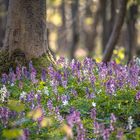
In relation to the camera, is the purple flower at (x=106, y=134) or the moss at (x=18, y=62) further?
the moss at (x=18, y=62)

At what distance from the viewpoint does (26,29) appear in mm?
10383

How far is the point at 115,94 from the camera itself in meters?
8.13

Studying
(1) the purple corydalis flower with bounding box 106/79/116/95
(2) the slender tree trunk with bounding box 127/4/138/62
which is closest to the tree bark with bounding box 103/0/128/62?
(2) the slender tree trunk with bounding box 127/4/138/62

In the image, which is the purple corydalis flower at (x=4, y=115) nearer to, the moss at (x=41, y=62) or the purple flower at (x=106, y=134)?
the purple flower at (x=106, y=134)

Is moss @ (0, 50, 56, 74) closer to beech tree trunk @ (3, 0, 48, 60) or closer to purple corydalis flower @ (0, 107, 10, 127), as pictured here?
beech tree trunk @ (3, 0, 48, 60)

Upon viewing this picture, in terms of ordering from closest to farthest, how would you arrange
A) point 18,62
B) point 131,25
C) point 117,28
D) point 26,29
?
point 18,62, point 26,29, point 117,28, point 131,25

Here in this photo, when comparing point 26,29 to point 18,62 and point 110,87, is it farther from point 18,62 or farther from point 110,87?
point 110,87

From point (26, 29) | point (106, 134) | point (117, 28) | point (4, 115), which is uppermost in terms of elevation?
point (117, 28)

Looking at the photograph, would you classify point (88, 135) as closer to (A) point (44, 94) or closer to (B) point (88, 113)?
(B) point (88, 113)

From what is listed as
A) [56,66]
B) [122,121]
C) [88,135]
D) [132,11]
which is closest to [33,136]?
[88,135]

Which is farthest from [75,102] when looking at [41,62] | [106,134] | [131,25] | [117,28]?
[131,25]

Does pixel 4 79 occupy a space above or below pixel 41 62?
below

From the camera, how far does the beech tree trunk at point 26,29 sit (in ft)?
34.0

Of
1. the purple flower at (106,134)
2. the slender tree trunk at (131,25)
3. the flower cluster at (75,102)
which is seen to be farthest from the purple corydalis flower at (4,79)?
the slender tree trunk at (131,25)
